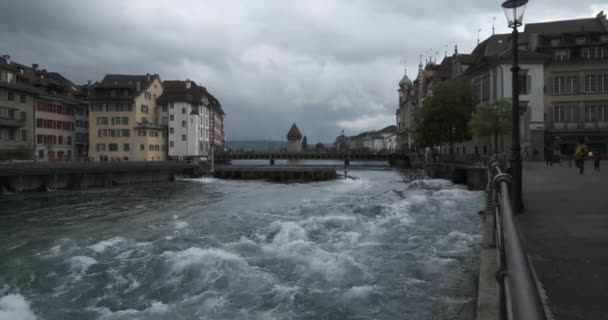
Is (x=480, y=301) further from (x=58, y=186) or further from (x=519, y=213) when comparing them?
(x=58, y=186)

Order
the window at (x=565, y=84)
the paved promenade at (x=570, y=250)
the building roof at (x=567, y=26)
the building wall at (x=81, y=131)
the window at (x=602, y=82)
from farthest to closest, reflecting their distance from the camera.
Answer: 1. the building wall at (x=81, y=131)
2. the building roof at (x=567, y=26)
3. the window at (x=565, y=84)
4. the window at (x=602, y=82)
5. the paved promenade at (x=570, y=250)

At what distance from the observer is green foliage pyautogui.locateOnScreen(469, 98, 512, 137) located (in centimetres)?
4688

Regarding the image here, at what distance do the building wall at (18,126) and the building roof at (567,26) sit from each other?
7147 centimetres

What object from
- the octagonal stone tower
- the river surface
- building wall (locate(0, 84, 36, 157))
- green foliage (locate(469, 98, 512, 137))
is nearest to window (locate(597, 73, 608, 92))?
green foliage (locate(469, 98, 512, 137))

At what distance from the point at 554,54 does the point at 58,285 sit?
6289 centimetres

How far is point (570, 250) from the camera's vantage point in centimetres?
749

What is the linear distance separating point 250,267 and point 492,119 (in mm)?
40467

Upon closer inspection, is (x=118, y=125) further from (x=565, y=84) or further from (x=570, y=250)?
(x=570, y=250)

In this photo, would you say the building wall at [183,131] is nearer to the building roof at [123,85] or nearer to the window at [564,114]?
the building roof at [123,85]

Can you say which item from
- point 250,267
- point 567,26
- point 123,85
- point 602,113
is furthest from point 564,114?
point 123,85

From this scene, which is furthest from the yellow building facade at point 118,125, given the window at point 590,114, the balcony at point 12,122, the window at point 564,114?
the window at point 590,114

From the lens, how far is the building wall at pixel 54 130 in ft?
242

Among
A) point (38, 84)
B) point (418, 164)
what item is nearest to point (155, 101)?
point (38, 84)

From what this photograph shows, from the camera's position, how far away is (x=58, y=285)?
1198cm
